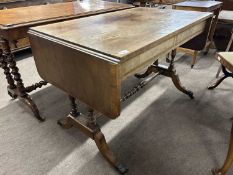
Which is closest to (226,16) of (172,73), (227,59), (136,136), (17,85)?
(172,73)

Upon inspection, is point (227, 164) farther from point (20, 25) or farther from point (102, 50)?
point (20, 25)

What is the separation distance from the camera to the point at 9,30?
1.48 metres

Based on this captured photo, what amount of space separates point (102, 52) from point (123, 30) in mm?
376

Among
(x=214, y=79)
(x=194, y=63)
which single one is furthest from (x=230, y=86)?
(x=194, y=63)

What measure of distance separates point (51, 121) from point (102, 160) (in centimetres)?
66

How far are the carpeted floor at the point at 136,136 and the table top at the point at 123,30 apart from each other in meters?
0.86

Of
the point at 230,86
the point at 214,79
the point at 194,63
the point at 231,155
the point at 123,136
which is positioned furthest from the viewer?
the point at 194,63

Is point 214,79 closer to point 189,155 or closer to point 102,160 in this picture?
point 189,155

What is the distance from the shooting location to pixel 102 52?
937 mm

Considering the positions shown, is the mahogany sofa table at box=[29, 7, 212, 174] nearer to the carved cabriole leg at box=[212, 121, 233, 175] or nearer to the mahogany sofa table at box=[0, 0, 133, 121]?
the mahogany sofa table at box=[0, 0, 133, 121]

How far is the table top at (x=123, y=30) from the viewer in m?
1.00

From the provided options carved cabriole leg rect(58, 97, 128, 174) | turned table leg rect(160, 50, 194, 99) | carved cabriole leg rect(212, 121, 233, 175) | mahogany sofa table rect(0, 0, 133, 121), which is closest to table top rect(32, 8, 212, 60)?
mahogany sofa table rect(0, 0, 133, 121)

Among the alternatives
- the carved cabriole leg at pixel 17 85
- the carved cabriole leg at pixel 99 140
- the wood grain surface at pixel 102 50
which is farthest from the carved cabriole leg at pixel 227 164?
the carved cabriole leg at pixel 17 85

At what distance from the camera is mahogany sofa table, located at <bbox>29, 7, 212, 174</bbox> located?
95 centimetres
